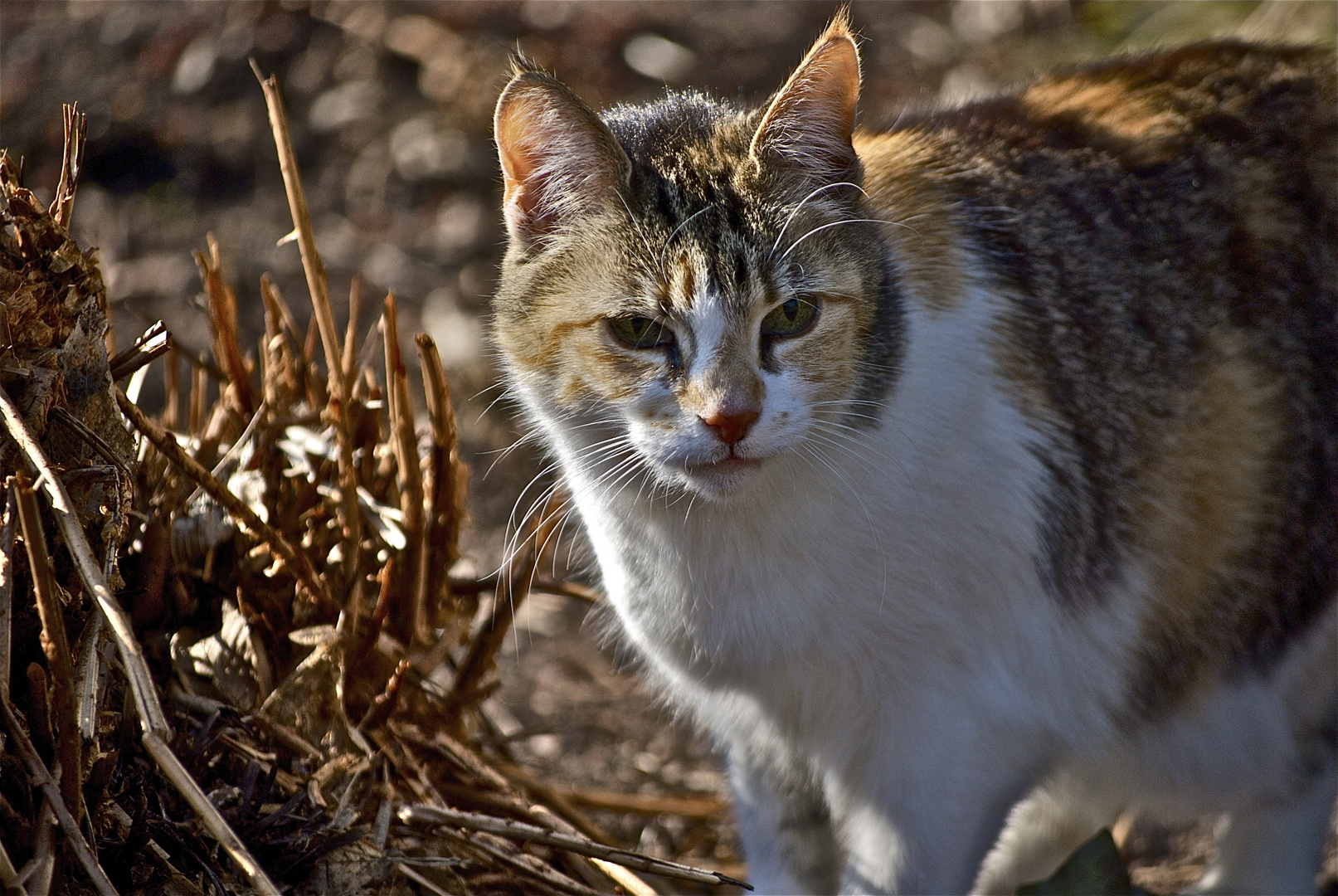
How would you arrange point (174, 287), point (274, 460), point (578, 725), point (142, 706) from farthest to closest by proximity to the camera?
point (174, 287) → point (578, 725) → point (274, 460) → point (142, 706)

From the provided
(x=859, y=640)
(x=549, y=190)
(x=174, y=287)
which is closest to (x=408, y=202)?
(x=174, y=287)

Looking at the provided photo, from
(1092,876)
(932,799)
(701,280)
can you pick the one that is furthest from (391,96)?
(1092,876)

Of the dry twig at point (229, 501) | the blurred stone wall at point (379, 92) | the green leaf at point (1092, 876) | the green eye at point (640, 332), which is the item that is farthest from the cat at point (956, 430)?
the blurred stone wall at point (379, 92)

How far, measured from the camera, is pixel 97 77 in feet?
14.2

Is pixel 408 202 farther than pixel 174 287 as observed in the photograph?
Yes

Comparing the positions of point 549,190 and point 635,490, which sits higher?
point 549,190

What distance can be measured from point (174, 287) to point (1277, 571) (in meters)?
3.35

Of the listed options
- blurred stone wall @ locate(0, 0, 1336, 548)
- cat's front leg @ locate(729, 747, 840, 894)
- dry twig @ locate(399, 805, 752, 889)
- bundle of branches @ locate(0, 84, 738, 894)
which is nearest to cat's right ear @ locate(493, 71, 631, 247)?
bundle of branches @ locate(0, 84, 738, 894)

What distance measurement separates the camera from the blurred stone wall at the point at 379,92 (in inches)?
157

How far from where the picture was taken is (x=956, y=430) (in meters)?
1.77

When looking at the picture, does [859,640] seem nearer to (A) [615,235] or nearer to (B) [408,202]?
(A) [615,235]

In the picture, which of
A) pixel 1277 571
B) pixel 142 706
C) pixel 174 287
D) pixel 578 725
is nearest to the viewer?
pixel 142 706

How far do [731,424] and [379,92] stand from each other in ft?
11.2

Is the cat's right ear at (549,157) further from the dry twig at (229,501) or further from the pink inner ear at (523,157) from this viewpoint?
the dry twig at (229,501)
